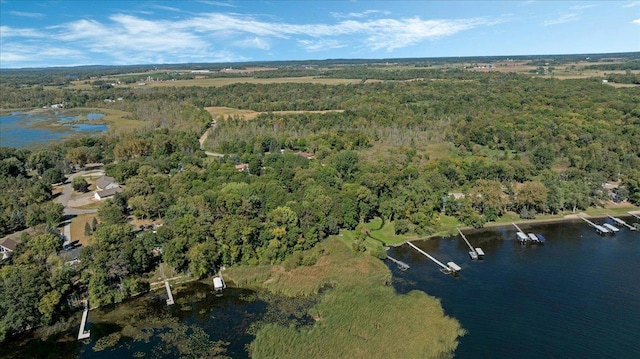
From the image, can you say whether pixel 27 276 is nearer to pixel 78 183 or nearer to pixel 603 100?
pixel 78 183

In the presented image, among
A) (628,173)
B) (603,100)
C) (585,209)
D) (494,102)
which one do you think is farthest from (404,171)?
(603,100)

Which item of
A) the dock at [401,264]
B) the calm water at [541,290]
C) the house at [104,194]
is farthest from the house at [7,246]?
the calm water at [541,290]

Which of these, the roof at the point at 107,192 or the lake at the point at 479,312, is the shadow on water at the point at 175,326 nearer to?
the lake at the point at 479,312

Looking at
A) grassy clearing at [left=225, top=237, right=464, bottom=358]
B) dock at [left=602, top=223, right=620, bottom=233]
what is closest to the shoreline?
dock at [left=602, top=223, right=620, bottom=233]

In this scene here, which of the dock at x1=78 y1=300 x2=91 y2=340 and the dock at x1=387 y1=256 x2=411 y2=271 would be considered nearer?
the dock at x1=78 y1=300 x2=91 y2=340

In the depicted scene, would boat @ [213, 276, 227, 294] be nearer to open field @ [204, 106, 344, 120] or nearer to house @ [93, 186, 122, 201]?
house @ [93, 186, 122, 201]

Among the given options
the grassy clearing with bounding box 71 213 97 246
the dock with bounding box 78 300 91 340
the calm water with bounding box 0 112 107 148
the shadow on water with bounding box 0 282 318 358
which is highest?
the calm water with bounding box 0 112 107 148

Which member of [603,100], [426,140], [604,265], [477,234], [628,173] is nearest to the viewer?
[604,265]
